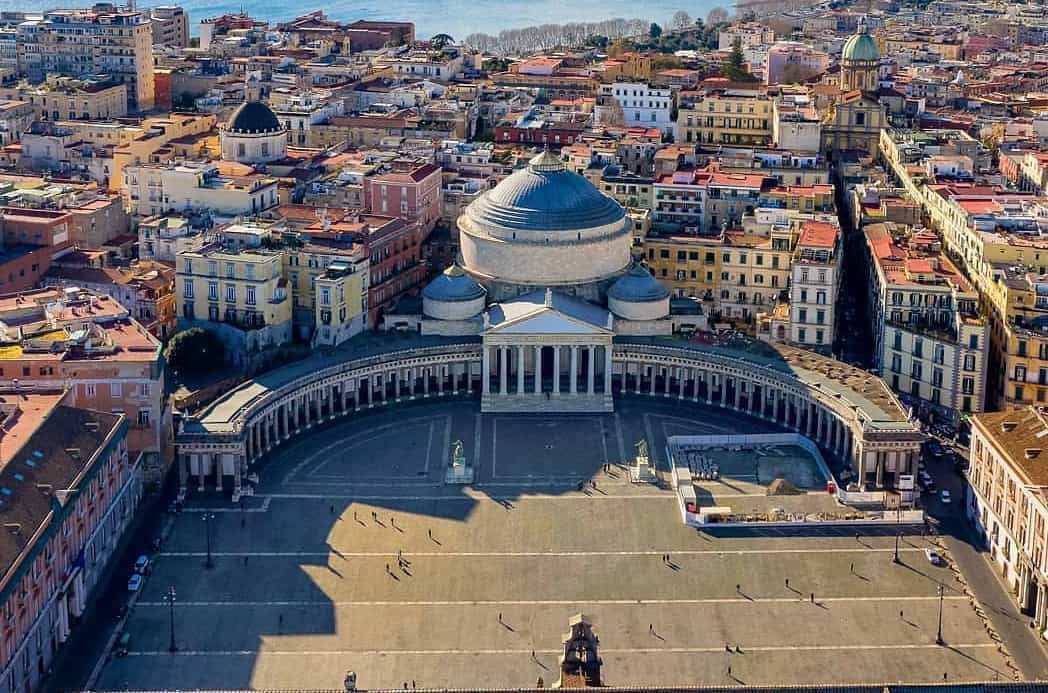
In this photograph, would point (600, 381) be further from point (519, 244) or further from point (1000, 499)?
point (1000, 499)

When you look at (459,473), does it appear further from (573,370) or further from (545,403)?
(573,370)

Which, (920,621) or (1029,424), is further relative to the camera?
(1029,424)

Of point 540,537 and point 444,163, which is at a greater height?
point 444,163

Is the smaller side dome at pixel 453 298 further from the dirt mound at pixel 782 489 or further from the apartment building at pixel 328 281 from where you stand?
the dirt mound at pixel 782 489

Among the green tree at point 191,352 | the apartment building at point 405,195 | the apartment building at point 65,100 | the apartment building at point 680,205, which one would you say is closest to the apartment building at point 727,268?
the apartment building at point 680,205

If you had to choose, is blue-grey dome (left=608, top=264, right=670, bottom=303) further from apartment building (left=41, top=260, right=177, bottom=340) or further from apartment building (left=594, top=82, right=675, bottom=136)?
apartment building (left=594, top=82, right=675, bottom=136)

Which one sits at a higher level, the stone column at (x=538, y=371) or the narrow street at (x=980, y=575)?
the stone column at (x=538, y=371)

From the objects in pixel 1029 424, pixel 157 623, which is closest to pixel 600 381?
pixel 1029 424

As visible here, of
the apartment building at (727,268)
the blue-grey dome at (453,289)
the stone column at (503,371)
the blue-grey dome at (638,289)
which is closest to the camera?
the stone column at (503,371)
